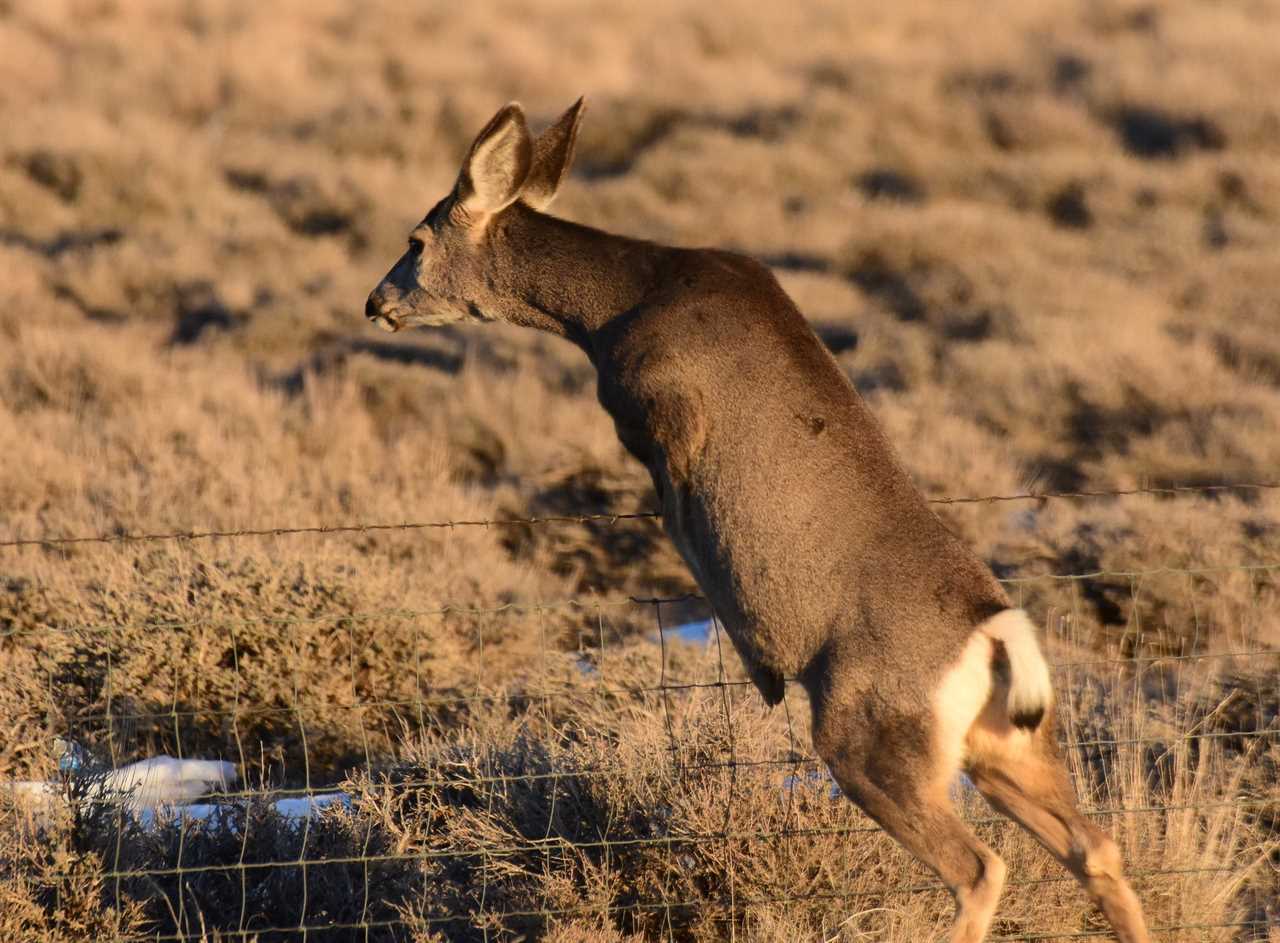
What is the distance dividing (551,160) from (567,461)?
262 inches

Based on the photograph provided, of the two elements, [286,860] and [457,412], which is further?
[457,412]

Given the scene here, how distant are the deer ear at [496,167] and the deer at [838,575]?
2.06 ft

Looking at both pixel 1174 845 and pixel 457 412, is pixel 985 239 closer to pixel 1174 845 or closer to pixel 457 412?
pixel 457 412

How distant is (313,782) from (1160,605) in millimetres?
4532

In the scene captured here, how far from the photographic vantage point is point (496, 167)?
5707 millimetres

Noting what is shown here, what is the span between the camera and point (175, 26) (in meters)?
33.1

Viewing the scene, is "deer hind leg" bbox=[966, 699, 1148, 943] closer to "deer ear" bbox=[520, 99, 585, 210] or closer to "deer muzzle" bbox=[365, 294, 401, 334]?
"deer ear" bbox=[520, 99, 585, 210]

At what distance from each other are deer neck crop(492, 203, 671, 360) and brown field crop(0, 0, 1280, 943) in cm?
97

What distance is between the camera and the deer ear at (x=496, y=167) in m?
5.57

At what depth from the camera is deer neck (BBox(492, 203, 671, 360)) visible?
535cm

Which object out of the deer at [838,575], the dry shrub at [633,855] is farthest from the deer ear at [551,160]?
the dry shrub at [633,855]

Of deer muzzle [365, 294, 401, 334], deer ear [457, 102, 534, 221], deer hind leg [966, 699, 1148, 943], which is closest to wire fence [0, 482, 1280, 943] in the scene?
deer muzzle [365, 294, 401, 334]

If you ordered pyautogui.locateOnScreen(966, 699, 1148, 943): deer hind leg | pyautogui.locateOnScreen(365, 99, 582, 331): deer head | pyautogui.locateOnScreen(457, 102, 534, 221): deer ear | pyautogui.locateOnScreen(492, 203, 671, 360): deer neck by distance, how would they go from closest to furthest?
pyautogui.locateOnScreen(966, 699, 1148, 943): deer hind leg
pyautogui.locateOnScreen(492, 203, 671, 360): deer neck
pyautogui.locateOnScreen(457, 102, 534, 221): deer ear
pyautogui.locateOnScreen(365, 99, 582, 331): deer head

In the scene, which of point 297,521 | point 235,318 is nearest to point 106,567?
point 297,521
